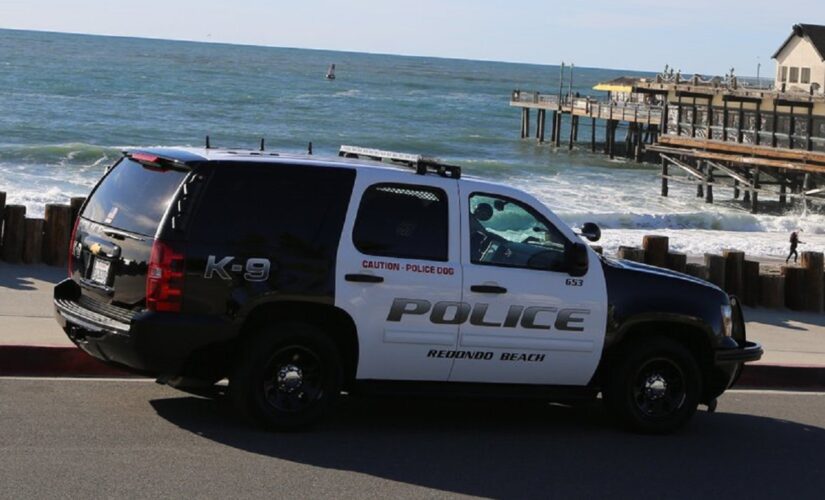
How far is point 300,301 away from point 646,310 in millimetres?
2281

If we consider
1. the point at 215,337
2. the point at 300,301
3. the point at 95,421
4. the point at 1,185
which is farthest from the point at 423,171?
the point at 1,185

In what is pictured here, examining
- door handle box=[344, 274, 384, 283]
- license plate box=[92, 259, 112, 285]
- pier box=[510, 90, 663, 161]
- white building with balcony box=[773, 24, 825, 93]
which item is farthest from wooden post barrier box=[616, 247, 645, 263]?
pier box=[510, 90, 663, 161]

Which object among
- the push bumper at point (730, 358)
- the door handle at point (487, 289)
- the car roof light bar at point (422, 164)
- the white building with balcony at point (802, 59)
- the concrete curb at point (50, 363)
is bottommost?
the concrete curb at point (50, 363)

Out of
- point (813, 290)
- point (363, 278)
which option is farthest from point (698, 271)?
point (363, 278)

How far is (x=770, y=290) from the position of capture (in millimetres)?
15102

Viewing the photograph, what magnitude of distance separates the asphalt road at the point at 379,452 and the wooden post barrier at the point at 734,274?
549cm

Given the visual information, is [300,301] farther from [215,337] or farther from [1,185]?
[1,185]

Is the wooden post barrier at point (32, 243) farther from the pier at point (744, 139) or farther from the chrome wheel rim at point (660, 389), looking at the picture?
the pier at point (744, 139)

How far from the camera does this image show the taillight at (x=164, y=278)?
24.7ft

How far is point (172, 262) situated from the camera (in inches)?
297

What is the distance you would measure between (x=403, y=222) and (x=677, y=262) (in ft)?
23.9

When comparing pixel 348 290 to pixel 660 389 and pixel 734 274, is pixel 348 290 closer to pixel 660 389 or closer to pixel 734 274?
pixel 660 389

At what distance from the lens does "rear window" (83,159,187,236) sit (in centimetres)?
777

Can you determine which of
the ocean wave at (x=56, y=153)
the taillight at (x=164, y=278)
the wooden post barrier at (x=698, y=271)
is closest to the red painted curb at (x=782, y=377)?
the wooden post barrier at (x=698, y=271)
